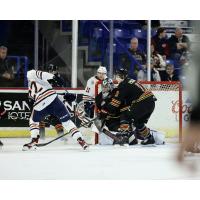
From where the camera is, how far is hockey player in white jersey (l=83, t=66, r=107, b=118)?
17.7ft

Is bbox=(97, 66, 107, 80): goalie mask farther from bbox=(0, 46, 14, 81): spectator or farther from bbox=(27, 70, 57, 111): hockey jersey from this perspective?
bbox=(0, 46, 14, 81): spectator

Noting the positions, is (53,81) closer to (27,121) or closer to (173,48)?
(27,121)

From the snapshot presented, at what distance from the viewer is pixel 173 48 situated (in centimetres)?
567

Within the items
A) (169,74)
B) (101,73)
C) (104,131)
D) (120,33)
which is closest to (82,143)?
(104,131)

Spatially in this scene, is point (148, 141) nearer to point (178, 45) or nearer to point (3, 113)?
point (178, 45)

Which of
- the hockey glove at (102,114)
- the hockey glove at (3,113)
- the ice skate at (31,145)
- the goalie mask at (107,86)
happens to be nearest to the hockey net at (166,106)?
the goalie mask at (107,86)

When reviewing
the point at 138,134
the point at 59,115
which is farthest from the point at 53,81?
the point at 138,134

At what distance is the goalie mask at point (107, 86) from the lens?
5363 millimetres

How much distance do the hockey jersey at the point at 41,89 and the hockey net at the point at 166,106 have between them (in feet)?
2.58

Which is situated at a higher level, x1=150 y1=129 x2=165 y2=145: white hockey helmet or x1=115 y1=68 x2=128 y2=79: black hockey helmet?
x1=115 y1=68 x2=128 y2=79: black hockey helmet

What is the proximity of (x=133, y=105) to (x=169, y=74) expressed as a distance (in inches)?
17.3

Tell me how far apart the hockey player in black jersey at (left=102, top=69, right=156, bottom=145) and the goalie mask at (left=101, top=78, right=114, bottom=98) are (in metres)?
0.06

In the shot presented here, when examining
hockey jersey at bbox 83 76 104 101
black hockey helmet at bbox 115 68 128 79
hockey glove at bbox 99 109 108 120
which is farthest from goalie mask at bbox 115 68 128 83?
hockey glove at bbox 99 109 108 120

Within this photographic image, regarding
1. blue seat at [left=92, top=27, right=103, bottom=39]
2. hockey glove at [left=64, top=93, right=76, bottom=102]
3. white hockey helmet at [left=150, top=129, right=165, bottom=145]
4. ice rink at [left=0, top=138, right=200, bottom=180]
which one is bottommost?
ice rink at [left=0, top=138, right=200, bottom=180]
